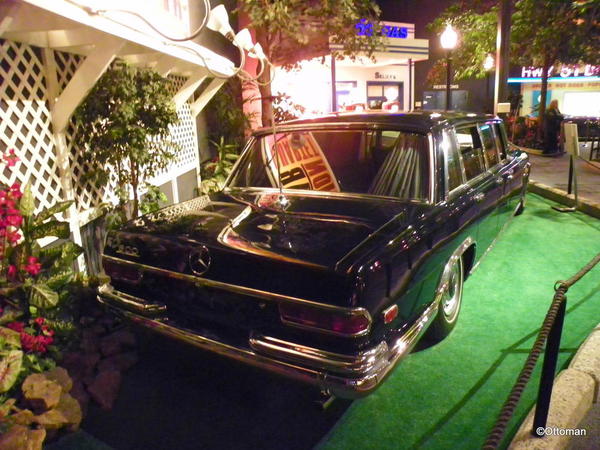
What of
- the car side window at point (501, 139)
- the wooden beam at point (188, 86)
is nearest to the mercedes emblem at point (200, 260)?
the car side window at point (501, 139)

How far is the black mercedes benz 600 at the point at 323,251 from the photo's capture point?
88.1 inches

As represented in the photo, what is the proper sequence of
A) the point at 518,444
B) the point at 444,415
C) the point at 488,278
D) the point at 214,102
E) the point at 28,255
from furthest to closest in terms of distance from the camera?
1. the point at 214,102
2. the point at 488,278
3. the point at 28,255
4. the point at 444,415
5. the point at 518,444

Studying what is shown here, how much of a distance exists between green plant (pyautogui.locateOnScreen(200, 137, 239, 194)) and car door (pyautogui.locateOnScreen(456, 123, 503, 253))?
444 cm

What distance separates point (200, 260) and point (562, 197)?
7.32m

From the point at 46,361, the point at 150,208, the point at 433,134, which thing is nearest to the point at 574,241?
the point at 433,134

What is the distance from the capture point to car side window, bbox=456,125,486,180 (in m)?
3.82

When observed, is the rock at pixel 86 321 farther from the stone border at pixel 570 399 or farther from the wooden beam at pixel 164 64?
the wooden beam at pixel 164 64

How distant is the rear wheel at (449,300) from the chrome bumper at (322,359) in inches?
28.5

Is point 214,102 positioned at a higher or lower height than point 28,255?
higher

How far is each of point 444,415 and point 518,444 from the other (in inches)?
17.5

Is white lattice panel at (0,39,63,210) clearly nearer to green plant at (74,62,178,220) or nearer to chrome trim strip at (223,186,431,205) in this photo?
green plant at (74,62,178,220)

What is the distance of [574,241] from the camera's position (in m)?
5.77

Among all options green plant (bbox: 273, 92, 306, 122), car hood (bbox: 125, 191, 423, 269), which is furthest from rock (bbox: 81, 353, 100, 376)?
green plant (bbox: 273, 92, 306, 122)

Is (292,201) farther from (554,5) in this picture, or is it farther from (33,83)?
(554,5)
